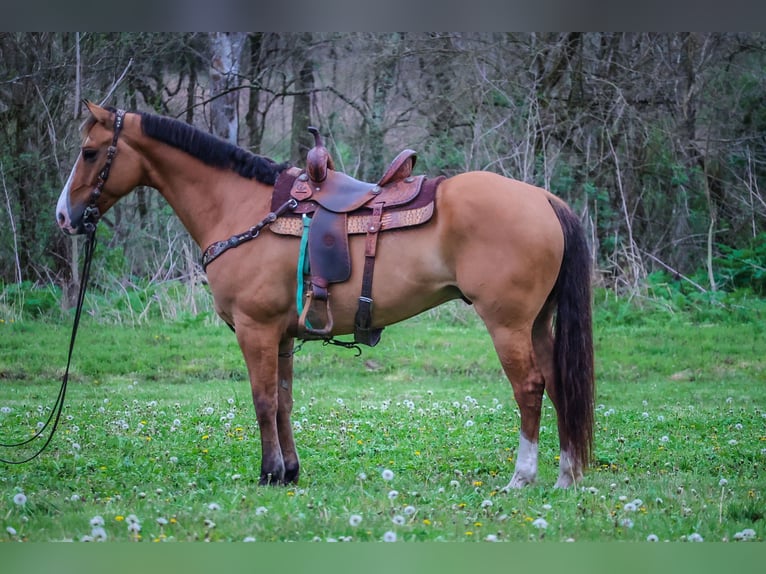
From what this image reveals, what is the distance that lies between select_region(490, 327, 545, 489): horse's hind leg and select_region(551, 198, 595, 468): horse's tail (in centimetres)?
14

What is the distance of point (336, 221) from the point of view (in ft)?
14.1

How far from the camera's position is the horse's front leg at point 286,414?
4426mm

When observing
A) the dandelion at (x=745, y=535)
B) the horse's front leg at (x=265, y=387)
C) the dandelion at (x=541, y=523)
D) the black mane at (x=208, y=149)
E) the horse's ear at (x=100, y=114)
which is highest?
the horse's ear at (x=100, y=114)

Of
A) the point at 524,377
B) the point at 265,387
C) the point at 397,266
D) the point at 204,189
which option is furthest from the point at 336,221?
the point at 524,377

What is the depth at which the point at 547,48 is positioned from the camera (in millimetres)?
10695

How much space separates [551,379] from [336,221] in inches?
55.4

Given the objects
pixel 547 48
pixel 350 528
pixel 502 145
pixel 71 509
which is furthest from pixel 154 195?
pixel 350 528

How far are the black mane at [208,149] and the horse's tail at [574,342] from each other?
1.61 meters

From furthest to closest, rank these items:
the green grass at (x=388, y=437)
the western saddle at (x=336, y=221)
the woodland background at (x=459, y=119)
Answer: the woodland background at (x=459, y=119), the western saddle at (x=336, y=221), the green grass at (x=388, y=437)

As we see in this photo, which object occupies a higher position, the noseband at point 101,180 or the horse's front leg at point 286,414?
the noseband at point 101,180

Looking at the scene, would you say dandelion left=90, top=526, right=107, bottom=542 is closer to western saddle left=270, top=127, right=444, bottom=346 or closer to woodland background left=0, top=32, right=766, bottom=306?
western saddle left=270, top=127, right=444, bottom=346

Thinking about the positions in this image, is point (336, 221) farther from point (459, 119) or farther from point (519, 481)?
point (459, 119)

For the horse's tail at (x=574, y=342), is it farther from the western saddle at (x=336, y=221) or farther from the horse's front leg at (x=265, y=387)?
the horse's front leg at (x=265, y=387)

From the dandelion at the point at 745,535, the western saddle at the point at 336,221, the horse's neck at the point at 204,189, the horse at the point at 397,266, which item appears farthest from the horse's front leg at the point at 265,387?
the dandelion at the point at 745,535
